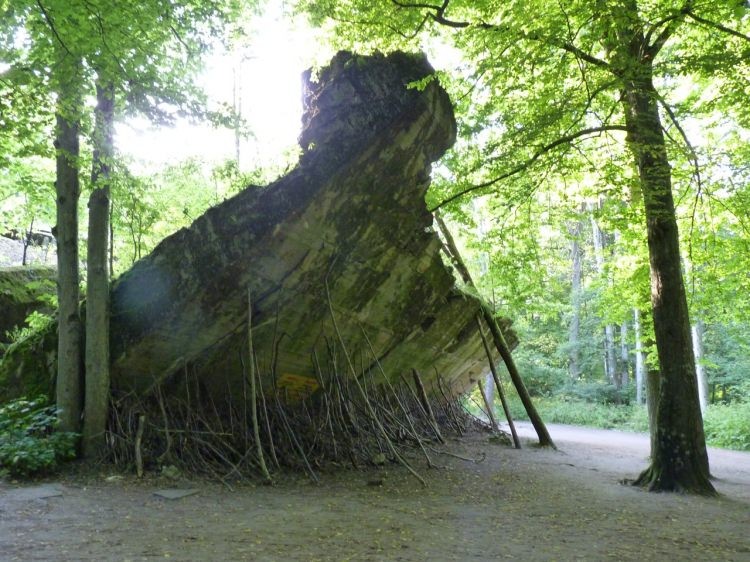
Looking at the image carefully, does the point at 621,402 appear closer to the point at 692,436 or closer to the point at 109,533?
the point at 692,436

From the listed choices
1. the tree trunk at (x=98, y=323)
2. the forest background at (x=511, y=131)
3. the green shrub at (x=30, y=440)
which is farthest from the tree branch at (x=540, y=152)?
the green shrub at (x=30, y=440)

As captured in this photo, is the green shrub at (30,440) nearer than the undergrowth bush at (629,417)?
Yes

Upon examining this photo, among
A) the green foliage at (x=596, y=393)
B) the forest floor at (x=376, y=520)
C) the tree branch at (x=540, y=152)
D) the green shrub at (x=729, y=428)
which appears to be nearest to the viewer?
the forest floor at (x=376, y=520)

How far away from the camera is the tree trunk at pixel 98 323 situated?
7.36 meters

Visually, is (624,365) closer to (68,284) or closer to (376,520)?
(376,520)

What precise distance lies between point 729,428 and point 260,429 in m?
13.5

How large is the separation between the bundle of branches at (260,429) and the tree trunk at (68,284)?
0.62 metres

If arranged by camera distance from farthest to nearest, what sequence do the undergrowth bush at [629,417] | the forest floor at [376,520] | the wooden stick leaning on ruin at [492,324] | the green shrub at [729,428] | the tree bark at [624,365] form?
1. the tree bark at [624,365]
2. the undergrowth bush at [629,417]
3. the green shrub at [729,428]
4. the wooden stick leaning on ruin at [492,324]
5. the forest floor at [376,520]

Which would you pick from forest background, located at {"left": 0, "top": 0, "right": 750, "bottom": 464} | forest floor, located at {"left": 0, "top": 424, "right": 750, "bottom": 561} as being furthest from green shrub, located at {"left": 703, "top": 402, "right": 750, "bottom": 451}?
forest floor, located at {"left": 0, "top": 424, "right": 750, "bottom": 561}

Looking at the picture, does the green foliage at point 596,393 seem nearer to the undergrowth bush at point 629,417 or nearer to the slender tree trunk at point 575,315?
the undergrowth bush at point 629,417

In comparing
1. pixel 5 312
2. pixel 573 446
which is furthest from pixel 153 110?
pixel 573 446

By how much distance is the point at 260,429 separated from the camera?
8.13m

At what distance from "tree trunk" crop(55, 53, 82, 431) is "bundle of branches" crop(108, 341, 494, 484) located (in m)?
0.62

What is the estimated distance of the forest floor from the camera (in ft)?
13.9
